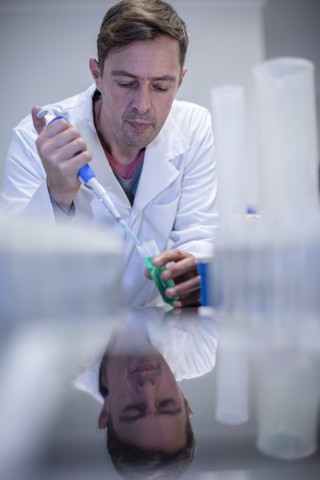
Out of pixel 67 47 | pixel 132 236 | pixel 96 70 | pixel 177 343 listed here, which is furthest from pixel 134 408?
pixel 67 47

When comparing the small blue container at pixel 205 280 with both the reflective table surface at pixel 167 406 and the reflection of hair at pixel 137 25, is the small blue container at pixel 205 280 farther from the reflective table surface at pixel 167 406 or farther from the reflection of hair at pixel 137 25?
the reflection of hair at pixel 137 25

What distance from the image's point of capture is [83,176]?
106 cm

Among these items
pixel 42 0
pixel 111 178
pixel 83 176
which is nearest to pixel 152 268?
pixel 83 176

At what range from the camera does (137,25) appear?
1223mm

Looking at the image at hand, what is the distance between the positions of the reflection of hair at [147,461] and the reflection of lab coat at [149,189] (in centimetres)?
107

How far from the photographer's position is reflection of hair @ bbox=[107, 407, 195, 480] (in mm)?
198

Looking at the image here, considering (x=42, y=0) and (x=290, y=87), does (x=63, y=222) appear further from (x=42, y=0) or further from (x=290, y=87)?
(x=42, y=0)

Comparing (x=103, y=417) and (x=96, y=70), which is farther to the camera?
(x=96, y=70)

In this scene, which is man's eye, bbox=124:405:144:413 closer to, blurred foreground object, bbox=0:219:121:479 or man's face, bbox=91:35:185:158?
blurred foreground object, bbox=0:219:121:479

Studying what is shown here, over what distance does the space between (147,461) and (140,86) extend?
1.15 m

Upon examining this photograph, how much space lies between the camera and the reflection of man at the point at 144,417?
0.21 m

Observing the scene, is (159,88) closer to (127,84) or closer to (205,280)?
(127,84)

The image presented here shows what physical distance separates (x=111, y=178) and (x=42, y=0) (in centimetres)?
231

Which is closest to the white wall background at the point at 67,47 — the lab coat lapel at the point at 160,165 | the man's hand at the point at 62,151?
the lab coat lapel at the point at 160,165
